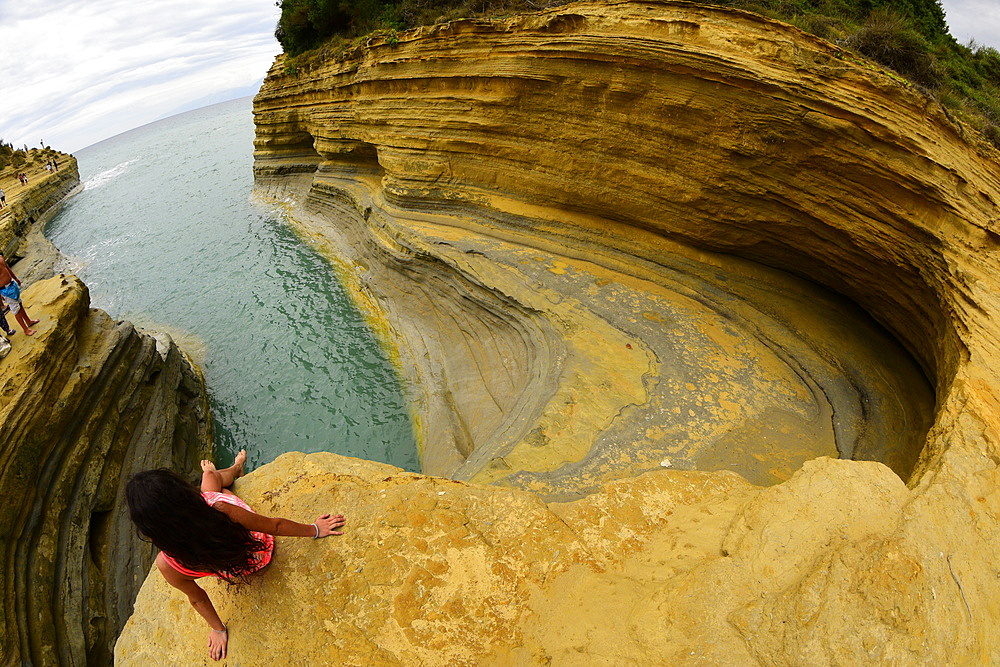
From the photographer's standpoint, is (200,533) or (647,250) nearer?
(200,533)

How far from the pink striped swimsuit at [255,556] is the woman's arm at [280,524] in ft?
0.27

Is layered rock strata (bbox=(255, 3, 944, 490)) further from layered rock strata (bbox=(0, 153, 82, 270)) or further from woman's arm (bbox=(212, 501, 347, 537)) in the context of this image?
layered rock strata (bbox=(0, 153, 82, 270))

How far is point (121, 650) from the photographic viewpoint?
118 inches

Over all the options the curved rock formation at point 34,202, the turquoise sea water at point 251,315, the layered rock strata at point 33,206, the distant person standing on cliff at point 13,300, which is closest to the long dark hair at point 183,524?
the turquoise sea water at point 251,315

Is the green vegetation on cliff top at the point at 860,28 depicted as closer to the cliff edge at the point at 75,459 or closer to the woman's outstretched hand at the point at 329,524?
the woman's outstretched hand at the point at 329,524

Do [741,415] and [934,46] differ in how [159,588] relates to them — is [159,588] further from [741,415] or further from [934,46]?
[934,46]

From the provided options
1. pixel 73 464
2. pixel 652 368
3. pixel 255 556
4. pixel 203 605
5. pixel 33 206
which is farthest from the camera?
pixel 33 206

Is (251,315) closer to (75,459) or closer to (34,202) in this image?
(75,459)

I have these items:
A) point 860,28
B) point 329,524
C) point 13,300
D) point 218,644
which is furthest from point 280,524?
point 860,28

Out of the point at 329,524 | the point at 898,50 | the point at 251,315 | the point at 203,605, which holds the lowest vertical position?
the point at 329,524

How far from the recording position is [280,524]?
2.73 meters

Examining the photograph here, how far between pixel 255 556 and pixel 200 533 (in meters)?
0.57

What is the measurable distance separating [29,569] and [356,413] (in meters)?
4.00

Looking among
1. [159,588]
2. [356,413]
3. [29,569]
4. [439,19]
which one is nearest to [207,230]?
[439,19]
